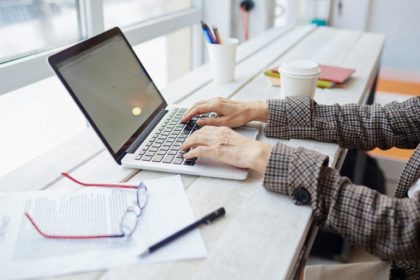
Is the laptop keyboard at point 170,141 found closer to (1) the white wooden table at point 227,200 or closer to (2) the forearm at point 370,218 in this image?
(1) the white wooden table at point 227,200

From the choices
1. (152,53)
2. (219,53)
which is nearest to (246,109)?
(219,53)

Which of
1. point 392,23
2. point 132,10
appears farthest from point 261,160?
point 392,23

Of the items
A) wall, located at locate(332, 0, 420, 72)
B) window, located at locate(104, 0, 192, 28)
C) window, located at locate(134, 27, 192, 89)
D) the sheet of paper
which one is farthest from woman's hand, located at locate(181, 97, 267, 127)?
wall, located at locate(332, 0, 420, 72)

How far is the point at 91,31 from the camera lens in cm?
130

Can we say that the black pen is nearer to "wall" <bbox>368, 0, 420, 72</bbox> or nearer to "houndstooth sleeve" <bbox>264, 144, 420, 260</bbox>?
"houndstooth sleeve" <bbox>264, 144, 420, 260</bbox>

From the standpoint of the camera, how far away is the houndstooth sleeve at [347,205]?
684mm

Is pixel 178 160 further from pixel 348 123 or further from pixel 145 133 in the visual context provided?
pixel 348 123

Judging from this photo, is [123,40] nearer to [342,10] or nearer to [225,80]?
[225,80]

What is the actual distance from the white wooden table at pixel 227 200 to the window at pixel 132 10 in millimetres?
340

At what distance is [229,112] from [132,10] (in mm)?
817

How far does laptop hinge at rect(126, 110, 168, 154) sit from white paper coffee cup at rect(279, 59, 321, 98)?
1.02 ft

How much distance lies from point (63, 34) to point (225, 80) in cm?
48

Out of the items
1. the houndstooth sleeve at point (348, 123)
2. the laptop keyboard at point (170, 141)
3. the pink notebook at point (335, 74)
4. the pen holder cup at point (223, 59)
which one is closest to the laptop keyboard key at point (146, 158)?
the laptop keyboard at point (170, 141)

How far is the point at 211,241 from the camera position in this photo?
64 cm
